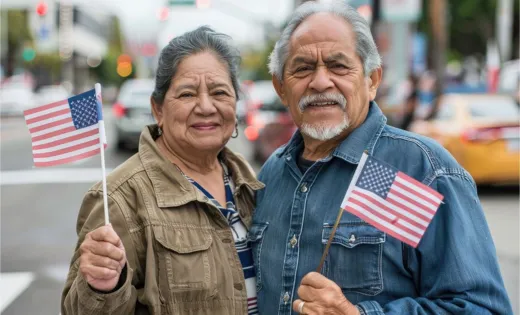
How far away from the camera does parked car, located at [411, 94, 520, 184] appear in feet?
33.6

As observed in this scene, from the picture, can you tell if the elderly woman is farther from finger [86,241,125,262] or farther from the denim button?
the denim button

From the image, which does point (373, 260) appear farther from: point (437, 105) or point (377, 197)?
point (437, 105)

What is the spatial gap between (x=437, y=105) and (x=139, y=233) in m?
9.88

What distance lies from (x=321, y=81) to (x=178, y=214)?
0.74 meters

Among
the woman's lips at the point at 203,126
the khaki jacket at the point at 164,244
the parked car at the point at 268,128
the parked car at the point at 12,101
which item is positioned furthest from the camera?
the parked car at the point at 12,101

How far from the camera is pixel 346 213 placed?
2400 millimetres

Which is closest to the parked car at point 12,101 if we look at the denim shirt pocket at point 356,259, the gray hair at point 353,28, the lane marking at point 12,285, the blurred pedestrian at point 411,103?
the blurred pedestrian at point 411,103

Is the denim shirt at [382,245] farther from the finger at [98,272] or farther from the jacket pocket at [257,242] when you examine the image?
the finger at [98,272]

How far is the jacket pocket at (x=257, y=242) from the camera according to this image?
266cm

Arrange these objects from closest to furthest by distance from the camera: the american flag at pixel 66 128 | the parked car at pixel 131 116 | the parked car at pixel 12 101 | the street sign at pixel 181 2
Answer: the american flag at pixel 66 128, the parked car at pixel 131 116, the street sign at pixel 181 2, the parked car at pixel 12 101

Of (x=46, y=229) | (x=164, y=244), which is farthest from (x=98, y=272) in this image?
(x=46, y=229)

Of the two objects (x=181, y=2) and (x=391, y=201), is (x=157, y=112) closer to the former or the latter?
(x=391, y=201)

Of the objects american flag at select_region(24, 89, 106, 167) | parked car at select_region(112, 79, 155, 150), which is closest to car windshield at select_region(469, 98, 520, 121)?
parked car at select_region(112, 79, 155, 150)

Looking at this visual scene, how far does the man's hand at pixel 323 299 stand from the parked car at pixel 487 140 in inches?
336
